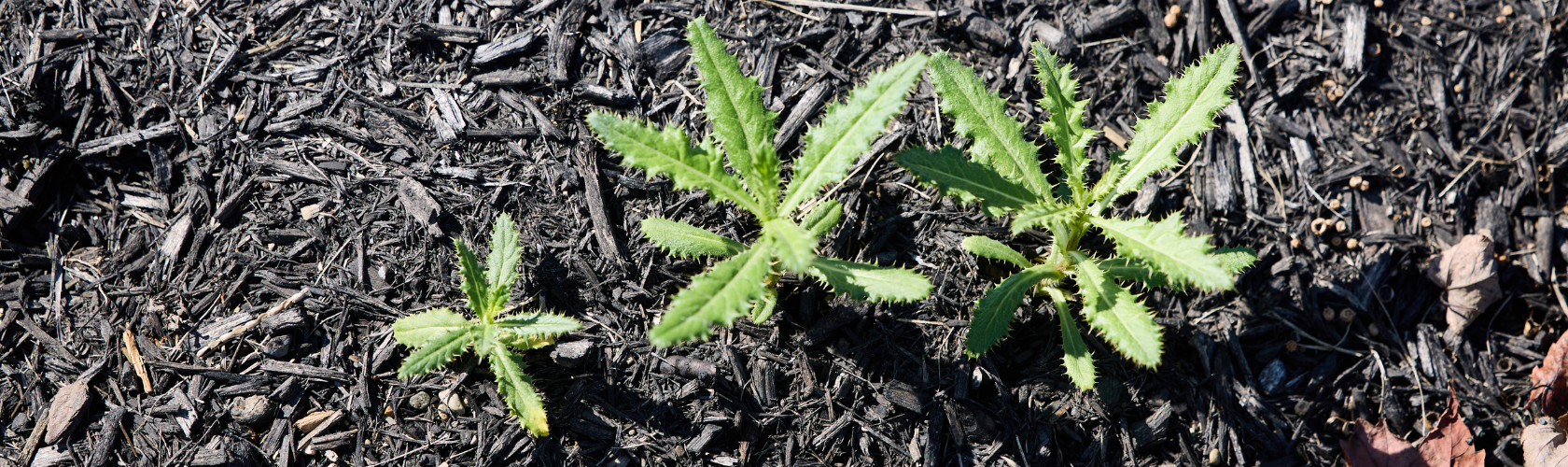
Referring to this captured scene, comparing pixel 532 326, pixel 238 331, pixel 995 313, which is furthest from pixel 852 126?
pixel 238 331

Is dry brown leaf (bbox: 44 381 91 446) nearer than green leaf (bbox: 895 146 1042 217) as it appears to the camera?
No

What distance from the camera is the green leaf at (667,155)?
7.00 feet

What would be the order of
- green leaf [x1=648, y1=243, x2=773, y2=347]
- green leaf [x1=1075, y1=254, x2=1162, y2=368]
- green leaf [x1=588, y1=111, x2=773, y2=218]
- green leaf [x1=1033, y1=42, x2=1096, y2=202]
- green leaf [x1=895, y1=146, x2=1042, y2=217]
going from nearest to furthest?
green leaf [x1=648, y1=243, x2=773, y2=347] → green leaf [x1=588, y1=111, x2=773, y2=218] → green leaf [x1=1075, y1=254, x2=1162, y2=368] → green leaf [x1=895, y1=146, x2=1042, y2=217] → green leaf [x1=1033, y1=42, x2=1096, y2=202]

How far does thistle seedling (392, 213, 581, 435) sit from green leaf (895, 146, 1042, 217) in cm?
117

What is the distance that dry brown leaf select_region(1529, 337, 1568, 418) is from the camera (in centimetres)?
292

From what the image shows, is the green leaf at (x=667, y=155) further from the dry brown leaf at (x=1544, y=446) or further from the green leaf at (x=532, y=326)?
the dry brown leaf at (x=1544, y=446)

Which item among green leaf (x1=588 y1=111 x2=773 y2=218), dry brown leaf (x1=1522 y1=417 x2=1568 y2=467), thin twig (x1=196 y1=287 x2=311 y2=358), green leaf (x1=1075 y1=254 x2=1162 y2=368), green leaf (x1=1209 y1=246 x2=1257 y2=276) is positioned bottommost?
dry brown leaf (x1=1522 y1=417 x2=1568 y2=467)

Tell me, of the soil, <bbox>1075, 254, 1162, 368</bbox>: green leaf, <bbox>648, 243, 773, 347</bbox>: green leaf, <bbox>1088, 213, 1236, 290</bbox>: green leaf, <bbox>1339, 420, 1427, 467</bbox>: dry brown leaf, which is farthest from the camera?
<bbox>1339, 420, 1427, 467</bbox>: dry brown leaf

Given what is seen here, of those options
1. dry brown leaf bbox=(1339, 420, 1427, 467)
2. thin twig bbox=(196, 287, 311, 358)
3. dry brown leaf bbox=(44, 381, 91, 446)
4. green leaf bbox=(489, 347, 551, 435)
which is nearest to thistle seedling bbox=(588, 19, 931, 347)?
green leaf bbox=(489, 347, 551, 435)

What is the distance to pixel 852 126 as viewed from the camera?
2.21m

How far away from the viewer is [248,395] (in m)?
2.74

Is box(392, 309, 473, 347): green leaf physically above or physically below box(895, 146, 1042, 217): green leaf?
below

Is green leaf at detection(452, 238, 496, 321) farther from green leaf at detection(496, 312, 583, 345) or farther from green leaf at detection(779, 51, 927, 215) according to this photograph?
green leaf at detection(779, 51, 927, 215)

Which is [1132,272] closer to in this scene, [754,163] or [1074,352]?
[1074,352]
